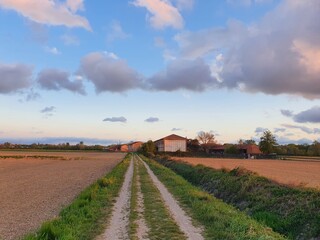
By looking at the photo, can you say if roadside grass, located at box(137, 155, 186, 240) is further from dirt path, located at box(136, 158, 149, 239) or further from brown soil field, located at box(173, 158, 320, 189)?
brown soil field, located at box(173, 158, 320, 189)

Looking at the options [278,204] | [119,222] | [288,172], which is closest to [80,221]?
[119,222]

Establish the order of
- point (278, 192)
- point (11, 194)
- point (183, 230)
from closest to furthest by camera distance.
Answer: point (183, 230) → point (278, 192) → point (11, 194)

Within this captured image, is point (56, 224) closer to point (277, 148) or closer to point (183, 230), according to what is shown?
point (183, 230)

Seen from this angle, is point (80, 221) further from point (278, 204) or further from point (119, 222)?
point (278, 204)

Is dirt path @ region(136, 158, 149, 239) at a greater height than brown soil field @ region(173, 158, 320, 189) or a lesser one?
lesser

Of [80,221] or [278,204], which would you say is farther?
[278,204]

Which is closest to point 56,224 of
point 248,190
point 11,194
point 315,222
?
point 315,222

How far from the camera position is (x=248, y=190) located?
22469 millimetres

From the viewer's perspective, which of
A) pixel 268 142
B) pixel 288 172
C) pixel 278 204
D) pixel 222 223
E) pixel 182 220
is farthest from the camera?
pixel 268 142

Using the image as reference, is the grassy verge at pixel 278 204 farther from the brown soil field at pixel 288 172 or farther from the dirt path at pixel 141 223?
the dirt path at pixel 141 223

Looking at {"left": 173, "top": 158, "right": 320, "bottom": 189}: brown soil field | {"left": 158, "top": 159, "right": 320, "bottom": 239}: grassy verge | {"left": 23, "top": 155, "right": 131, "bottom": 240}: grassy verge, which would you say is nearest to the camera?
{"left": 23, "top": 155, "right": 131, "bottom": 240}: grassy verge

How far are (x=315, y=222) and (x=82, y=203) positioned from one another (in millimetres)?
10192

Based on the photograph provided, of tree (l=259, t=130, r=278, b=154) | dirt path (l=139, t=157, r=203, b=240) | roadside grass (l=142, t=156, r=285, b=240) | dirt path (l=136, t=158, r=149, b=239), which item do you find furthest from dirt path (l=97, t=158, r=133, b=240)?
tree (l=259, t=130, r=278, b=154)

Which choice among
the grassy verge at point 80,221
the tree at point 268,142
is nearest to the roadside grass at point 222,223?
the grassy verge at point 80,221
